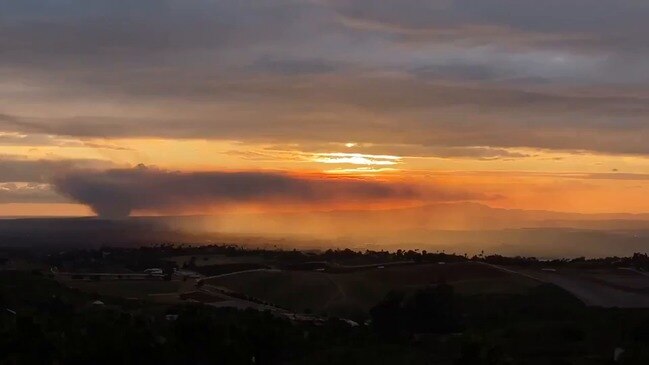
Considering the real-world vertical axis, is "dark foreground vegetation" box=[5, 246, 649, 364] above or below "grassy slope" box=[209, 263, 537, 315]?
below

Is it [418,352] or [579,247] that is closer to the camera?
[418,352]

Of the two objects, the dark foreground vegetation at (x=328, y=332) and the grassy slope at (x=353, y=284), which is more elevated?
the grassy slope at (x=353, y=284)

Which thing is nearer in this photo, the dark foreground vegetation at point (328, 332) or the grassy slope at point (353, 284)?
the dark foreground vegetation at point (328, 332)

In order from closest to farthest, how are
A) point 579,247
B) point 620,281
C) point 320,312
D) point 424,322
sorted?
1. point 424,322
2. point 320,312
3. point 620,281
4. point 579,247

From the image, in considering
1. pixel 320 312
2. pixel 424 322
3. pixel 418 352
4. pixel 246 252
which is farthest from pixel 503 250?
pixel 418 352

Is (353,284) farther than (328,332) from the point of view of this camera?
Yes

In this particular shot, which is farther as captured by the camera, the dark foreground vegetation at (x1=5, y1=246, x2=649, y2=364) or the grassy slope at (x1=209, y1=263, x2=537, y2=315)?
the grassy slope at (x1=209, y1=263, x2=537, y2=315)

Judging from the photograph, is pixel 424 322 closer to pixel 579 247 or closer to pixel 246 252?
pixel 246 252

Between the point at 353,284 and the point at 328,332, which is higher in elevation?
the point at 353,284
